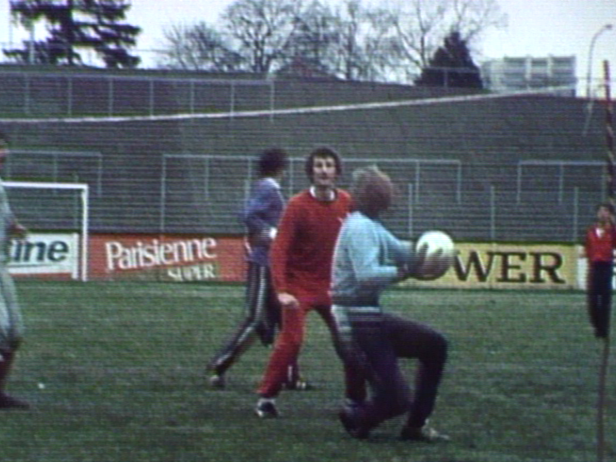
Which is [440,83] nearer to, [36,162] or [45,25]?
[36,162]

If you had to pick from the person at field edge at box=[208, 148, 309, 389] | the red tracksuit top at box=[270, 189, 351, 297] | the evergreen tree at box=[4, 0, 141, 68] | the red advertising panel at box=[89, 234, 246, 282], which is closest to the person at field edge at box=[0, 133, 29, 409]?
the red tracksuit top at box=[270, 189, 351, 297]

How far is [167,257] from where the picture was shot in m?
30.2

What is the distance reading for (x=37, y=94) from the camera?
2859cm

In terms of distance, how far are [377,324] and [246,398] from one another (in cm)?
214

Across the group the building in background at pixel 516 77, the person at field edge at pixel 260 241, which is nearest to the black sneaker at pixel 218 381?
the person at field edge at pixel 260 241

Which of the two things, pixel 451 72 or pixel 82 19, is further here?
pixel 451 72

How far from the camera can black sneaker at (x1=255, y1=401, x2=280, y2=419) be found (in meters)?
8.05

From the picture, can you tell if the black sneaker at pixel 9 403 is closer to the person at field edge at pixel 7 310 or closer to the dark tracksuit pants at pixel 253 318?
the person at field edge at pixel 7 310

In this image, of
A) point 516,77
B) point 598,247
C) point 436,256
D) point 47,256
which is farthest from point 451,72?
point 436,256

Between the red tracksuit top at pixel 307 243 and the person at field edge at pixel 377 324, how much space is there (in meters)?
0.76

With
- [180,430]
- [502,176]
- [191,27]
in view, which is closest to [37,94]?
[191,27]

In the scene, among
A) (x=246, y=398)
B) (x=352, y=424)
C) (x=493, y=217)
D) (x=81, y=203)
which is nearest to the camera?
(x=352, y=424)

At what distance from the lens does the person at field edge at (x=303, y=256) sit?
310 inches

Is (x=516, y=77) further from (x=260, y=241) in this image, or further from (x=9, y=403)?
(x=9, y=403)
